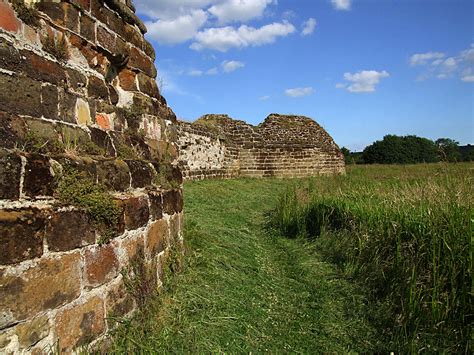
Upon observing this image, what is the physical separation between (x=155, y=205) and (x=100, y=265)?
34.9 inches

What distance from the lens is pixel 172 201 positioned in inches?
144

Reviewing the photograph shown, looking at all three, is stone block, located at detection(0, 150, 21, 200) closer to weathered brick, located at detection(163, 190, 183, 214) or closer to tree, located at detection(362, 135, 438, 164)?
weathered brick, located at detection(163, 190, 183, 214)

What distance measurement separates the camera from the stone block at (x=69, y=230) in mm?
1985

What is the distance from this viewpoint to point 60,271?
2.01 m

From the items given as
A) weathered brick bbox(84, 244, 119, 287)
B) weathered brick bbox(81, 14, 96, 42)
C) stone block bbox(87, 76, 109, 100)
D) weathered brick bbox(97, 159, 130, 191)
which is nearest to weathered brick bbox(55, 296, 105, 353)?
weathered brick bbox(84, 244, 119, 287)

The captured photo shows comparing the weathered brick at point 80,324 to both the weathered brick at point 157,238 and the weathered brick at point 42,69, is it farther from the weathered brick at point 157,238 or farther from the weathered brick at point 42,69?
the weathered brick at point 42,69

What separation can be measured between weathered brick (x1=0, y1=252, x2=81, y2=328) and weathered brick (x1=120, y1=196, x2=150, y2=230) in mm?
545

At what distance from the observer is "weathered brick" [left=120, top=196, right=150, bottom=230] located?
2650 millimetres

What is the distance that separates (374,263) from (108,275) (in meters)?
2.90

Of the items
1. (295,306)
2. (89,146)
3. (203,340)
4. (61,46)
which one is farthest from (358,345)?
(61,46)

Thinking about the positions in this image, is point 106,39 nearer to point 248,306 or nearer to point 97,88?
point 97,88

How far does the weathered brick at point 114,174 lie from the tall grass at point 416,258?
7.45 ft

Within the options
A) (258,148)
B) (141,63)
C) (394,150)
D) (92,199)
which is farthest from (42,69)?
(394,150)

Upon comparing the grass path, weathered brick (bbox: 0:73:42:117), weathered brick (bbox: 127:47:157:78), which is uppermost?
weathered brick (bbox: 127:47:157:78)
